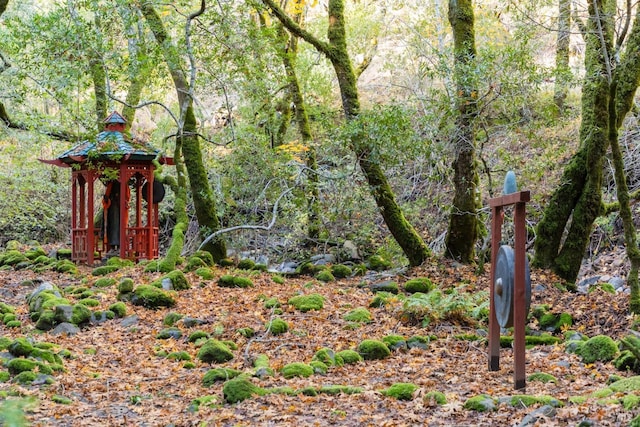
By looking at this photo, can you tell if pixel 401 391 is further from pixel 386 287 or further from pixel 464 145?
pixel 464 145

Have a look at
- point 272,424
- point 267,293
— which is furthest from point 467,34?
point 272,424

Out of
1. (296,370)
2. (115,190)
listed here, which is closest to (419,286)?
(296,370)

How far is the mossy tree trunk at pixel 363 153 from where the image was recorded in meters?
13.6

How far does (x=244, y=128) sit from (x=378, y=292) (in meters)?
6.19

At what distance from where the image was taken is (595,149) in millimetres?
10656

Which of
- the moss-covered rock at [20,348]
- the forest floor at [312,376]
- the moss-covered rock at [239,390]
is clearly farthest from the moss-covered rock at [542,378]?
the moss-covered rock at [20,348]

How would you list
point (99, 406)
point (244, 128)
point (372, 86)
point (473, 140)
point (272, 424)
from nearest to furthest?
point (272, 424)
point (99, 406)
point (473, 140)
point (244, 128)
point (372, 86)

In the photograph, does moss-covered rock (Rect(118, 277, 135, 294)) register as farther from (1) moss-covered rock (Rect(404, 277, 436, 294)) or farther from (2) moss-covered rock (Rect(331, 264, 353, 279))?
(1) moss-covered rock (Rect(404, 277, 436, 294))

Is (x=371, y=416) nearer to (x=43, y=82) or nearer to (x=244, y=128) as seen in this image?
(x=43, y=82)

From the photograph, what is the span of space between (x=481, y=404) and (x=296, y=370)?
2265mm

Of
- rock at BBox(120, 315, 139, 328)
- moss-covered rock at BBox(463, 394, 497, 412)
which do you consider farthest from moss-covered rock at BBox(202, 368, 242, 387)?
rock at BBox(120, 315, 139, 328)

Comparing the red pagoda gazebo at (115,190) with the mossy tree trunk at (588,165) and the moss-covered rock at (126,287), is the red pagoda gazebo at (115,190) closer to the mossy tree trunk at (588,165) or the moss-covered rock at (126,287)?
the moss-covered rock at (126,287)

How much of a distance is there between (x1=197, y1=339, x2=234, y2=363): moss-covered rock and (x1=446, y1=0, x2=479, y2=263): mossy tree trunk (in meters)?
6.40

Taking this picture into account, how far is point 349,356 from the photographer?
778cm
